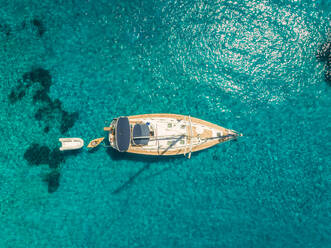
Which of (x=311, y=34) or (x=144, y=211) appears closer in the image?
(x=144, y=211)

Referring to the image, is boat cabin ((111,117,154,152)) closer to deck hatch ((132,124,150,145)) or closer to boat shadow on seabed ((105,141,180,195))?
deck hatch ((132,124,150,145))

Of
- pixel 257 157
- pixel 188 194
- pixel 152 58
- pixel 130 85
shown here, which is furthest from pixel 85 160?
pixel 257 157

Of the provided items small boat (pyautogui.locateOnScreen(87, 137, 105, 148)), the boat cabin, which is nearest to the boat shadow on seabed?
small boat (pyautogui.locateOnScreen(87, 137, 105, 148))

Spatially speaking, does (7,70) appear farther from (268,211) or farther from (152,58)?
(268,211)

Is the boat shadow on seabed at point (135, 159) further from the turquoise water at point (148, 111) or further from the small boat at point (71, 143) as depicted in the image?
the small boat at point (71, 143)

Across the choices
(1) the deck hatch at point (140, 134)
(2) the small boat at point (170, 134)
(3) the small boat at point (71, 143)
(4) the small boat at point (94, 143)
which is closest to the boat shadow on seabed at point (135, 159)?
(4) the small boat at point (94, 143)

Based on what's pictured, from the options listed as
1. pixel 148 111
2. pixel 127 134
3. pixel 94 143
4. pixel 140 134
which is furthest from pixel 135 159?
pixel 148 111
